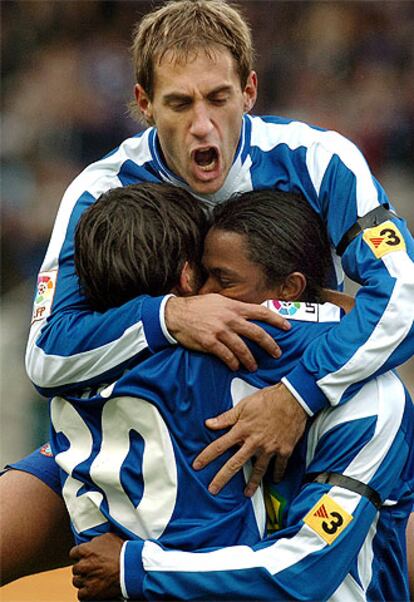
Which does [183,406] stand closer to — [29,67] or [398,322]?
[398,322]

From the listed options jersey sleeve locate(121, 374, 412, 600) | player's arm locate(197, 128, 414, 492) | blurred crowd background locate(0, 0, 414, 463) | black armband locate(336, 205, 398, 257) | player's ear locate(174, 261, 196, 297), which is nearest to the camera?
jersey sleeve locate(121, 374, 412, 600)

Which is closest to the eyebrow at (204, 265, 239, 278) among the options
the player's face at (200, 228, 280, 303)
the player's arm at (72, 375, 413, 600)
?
the player's face at (200, 228, 280, 303)

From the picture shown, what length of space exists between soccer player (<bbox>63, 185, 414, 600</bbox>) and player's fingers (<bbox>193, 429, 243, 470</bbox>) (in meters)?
0.02

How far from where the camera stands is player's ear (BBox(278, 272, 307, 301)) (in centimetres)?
286

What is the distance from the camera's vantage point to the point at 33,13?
8344mm

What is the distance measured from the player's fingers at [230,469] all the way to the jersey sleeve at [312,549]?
138 mm

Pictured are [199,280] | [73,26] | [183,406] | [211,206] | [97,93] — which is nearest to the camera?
[183,406]

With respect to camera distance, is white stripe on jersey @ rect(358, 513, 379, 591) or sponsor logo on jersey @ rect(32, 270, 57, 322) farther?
sponsor logo on jersey @ rect(32, 270, 57, 322)

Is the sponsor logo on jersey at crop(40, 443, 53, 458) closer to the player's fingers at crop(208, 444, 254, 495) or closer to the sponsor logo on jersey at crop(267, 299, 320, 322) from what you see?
the player's fingers at crop(208, 444, 254, 495)

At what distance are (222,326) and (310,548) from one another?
52 cm

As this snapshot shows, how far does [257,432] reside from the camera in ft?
8.71

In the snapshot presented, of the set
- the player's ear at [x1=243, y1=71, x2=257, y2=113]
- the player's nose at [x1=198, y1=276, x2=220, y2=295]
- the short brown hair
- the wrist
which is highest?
the short brown hair

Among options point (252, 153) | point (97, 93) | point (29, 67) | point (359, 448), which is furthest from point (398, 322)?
point (29, 67)

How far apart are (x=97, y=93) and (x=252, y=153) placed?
4.69 metres
